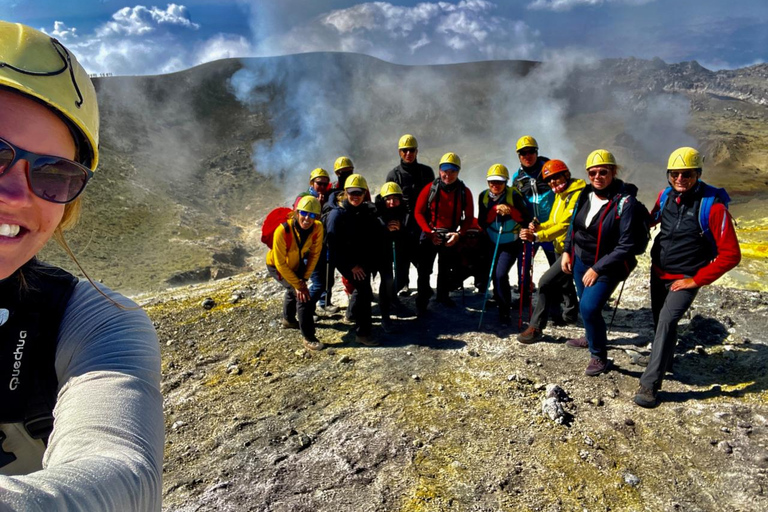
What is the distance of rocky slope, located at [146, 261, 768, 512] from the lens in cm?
359

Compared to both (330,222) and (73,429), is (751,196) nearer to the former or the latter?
(330,222)

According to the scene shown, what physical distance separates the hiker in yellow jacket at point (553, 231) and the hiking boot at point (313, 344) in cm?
276

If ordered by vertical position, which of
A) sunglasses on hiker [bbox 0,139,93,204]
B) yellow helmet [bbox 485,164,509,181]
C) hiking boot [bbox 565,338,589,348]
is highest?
yellow helmet [bbox 485,164,509,181]

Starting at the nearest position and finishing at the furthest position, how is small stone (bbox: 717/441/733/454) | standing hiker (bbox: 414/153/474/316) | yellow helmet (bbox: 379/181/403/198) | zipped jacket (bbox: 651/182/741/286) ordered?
small stone (bbox: 717/441/733/454) < zipped jacket (bbox: 651/182/741/286) < standing hiker (bbox: 414/153/474/316) < yellow helmet (bbox: 379/181/403/198)

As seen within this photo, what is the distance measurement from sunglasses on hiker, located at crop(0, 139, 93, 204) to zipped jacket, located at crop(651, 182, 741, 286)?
200 inches

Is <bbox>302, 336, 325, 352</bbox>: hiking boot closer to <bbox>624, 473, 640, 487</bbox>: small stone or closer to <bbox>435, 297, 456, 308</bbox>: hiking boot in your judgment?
<bbox>435, 297, 456, 308</bbox>: hiking boot

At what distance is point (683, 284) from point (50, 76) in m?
5.24

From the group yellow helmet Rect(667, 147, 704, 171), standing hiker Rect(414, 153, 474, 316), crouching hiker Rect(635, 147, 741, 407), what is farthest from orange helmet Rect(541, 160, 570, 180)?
yellow helmet Rect(667, 147, 704, 171)

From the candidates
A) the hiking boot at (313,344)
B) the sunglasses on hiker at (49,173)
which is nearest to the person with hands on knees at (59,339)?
the sunglasses on hiker at (49,173)

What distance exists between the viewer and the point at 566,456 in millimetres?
3955

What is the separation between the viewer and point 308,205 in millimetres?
6008

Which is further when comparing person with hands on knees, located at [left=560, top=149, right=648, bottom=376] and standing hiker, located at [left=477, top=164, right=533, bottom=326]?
standing hiker, located at [left=477, top=164, right=533, bottom=326]

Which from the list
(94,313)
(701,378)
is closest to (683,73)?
(701,378)

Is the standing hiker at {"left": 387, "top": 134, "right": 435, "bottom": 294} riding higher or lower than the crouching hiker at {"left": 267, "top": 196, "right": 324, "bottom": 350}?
higher
